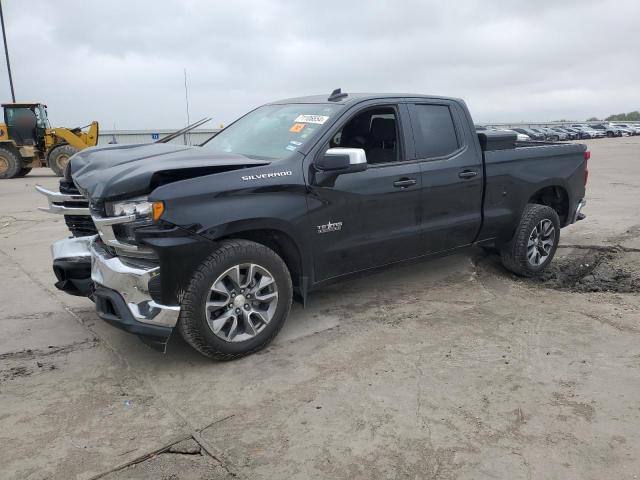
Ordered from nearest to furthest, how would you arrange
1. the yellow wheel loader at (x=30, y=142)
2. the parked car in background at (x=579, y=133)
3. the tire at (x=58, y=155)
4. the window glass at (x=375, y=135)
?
the window glass at (x=375, y=135)
the tire at (x=58, y=155)
the yellow wheel loader at (x=30, y=142)
the parked car in background at (x=579, y=133)

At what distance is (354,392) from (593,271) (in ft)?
12.8

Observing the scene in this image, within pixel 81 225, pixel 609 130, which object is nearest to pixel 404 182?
pixel 81 225

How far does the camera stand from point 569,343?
391 centimetres

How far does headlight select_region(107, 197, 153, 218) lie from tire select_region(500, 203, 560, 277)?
3713 mm

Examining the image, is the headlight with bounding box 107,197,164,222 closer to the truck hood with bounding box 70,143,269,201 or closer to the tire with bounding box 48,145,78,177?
the truck hood with bounding box 70,143,269,201

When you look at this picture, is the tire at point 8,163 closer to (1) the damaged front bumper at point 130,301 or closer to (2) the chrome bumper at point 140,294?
(1) the damaged front bumper at point 130,301

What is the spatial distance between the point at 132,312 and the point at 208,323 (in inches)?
18.7

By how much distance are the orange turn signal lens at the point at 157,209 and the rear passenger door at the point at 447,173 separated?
7.39ft

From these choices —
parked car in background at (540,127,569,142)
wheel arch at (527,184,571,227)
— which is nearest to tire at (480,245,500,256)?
wheel arch at (527,184,571,227)

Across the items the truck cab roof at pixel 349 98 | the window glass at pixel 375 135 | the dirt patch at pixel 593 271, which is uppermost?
the truck cab roof at pixel 349 98

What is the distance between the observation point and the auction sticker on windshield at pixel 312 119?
162 inches

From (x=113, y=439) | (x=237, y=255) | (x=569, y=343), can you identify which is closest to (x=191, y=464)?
(x=113, y=439)

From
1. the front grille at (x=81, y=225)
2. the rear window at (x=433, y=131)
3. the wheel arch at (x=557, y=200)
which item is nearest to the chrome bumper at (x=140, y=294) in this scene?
the front grille at (x=81, y=225)

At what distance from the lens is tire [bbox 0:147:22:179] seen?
1794 cm
